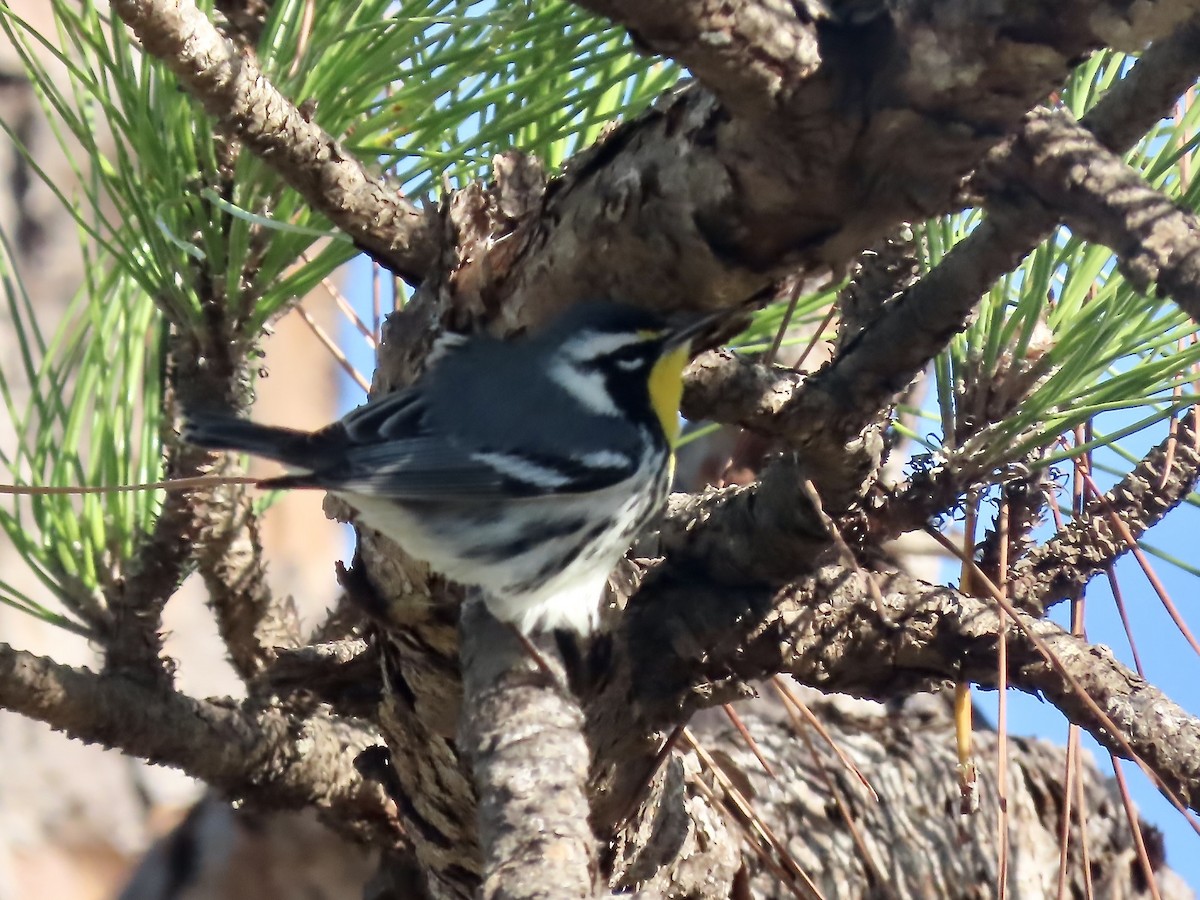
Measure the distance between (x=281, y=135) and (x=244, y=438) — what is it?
0.25m

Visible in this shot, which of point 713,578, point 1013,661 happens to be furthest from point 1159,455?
point 713,578

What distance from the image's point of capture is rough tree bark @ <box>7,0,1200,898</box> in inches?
20.7

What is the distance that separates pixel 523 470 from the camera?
1046 millimetres

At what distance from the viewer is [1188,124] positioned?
2.75ft

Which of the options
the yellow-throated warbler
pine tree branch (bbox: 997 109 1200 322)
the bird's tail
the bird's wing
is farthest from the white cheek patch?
pine tree branch (bbox: 997 109 1200 322)

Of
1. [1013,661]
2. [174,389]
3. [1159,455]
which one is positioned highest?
[174,389]

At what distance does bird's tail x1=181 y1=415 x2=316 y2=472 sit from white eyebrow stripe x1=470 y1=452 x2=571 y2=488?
0.16 m

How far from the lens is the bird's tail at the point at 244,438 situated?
35.7 inches

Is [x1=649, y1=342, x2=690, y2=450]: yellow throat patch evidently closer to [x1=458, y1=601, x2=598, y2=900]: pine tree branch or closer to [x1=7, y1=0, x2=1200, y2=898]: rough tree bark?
[x1=7, y1=0, x2=1200, y2=898]: rough tree bark

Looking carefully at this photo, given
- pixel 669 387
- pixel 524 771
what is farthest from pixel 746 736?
pixel 524 771

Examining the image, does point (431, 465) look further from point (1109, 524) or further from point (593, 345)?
point (1109, 524)

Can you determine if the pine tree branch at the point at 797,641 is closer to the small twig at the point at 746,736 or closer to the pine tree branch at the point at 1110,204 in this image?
the small twig at the point at 746,736

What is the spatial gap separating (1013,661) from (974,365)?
0.71ft

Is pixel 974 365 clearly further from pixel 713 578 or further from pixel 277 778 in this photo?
pixel 277 778
